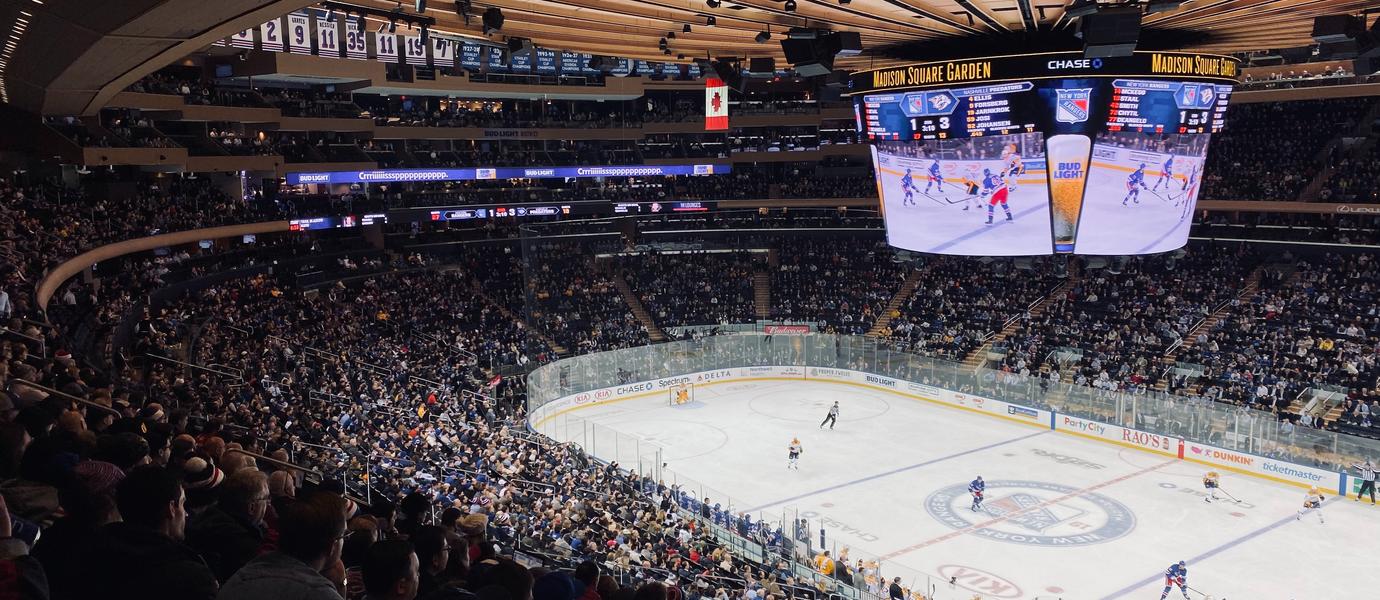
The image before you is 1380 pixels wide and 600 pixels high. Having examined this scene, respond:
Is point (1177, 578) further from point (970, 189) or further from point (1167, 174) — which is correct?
point (970, 189)

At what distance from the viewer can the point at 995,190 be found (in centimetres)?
1766

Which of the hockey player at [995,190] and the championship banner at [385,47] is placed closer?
the hockey player at [995,190]

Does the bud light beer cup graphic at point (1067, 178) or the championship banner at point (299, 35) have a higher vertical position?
the championship banner at point (299, 35)

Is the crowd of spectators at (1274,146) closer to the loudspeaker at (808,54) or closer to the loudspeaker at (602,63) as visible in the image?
the loudspeaker at (602,63)

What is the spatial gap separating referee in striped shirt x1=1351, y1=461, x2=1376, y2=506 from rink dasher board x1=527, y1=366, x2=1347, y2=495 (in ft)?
1.29

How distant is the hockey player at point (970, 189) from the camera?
17.8 m

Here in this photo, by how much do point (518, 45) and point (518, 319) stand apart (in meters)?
20.8

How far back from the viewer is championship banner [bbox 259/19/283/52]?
84.4 ft

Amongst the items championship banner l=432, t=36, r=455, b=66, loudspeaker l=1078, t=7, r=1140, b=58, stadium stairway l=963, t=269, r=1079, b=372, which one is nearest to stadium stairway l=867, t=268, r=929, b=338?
stadium stairway l=963, t=269, r=1079, b=372

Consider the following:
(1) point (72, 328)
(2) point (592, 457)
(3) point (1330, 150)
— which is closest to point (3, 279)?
(1) point (72, 328)

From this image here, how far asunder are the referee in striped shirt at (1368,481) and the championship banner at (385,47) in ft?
88.2

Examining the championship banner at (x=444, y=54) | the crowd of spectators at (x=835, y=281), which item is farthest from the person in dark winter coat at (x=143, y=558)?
the crowd of spectators at (x=835, y=281)

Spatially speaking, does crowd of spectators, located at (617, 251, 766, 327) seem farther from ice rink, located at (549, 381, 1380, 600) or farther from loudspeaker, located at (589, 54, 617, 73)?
loudspeaker, located at (589, 54, 617, 73)

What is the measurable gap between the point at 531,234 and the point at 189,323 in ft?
36.2
